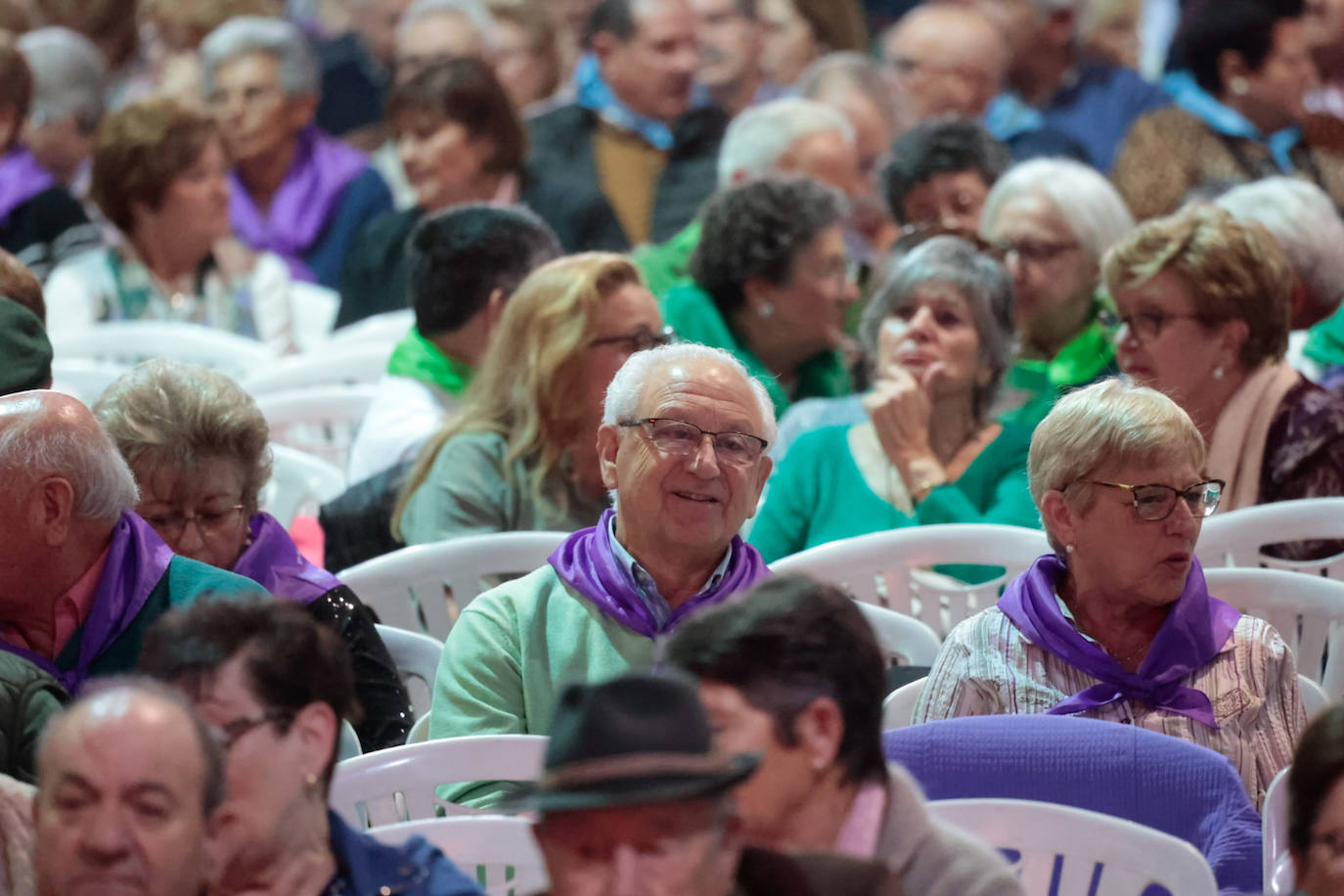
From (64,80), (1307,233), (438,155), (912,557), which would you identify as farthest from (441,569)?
(64,80)

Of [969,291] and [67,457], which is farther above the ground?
[67,457]

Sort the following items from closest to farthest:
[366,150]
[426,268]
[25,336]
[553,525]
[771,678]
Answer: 1. [771,678]
2. [25,336]
3. [553,525]
4. [426,268]
5. [366,150]

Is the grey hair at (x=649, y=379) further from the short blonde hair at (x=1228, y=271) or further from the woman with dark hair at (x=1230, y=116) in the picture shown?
the woman with dark hair at (x=1230, y=116)

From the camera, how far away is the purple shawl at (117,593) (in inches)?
115

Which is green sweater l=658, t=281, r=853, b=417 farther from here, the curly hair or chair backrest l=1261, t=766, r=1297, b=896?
chair backrest l=1261, t=766, r=1297, b=896

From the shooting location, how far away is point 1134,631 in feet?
10.6

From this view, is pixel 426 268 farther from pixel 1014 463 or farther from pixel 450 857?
pixel 450 857

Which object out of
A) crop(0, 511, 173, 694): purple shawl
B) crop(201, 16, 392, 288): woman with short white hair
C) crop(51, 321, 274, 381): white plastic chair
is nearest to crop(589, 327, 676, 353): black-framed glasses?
crop(0, 511, 173, 694): purple shawl

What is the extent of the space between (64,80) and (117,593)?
5.64 metres

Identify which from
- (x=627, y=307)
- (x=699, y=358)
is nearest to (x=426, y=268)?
(x=627, y=307)

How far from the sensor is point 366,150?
9383 mm

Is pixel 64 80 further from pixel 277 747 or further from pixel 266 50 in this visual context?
pixel 277 747

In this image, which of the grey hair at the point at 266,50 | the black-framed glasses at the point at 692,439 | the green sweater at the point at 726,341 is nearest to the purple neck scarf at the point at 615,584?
the black-framed glasses at the point at 692,439

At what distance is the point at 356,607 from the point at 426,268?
1.70 m
